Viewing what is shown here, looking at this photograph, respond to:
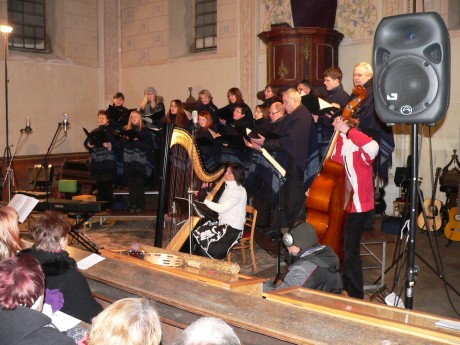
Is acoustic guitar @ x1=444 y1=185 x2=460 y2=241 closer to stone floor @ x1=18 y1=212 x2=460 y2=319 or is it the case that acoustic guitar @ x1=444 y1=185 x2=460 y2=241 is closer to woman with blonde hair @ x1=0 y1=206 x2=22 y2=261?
stone floor @ x1=18 y1=212 x2=460 y2=319

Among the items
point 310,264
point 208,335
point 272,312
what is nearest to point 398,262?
point 310,264

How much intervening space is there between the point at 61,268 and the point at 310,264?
1.48 meters

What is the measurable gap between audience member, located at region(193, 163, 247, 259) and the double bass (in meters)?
0.99

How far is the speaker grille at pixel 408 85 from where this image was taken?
3.48 m

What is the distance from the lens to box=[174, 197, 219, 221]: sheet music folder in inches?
222

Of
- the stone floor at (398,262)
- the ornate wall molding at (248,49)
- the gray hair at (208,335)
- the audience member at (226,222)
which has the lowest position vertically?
the stone floor at (398,262)

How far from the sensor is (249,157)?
833cm

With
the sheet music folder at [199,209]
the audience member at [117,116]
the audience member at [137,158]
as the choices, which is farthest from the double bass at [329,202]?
the audience member at [117,116]

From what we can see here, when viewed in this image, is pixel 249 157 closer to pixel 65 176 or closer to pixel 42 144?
pixel 65 176

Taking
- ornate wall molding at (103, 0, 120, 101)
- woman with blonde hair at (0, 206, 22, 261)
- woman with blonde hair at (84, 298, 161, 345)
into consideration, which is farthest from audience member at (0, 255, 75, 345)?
ornate wall molding at (103, 0, 120, 101)

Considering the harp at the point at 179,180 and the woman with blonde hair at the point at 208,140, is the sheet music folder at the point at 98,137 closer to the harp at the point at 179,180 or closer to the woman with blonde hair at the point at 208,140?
the woman with blonde hair at the point at 208,140

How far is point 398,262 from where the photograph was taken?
6.06m

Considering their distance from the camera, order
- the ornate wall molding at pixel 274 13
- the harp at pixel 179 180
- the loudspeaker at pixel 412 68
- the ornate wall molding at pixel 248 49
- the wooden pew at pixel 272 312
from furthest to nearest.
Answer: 1. the ornate wall molding at pixel 248 49
2. the ornate wall molding at pixel 274 13
3. the harp at pixel 179 180
4. the loudspeaker at pixel 412 68
5. the wooden pew at pixel 272 312

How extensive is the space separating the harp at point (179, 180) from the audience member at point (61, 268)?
4.11 ft
